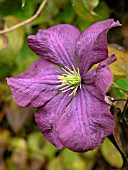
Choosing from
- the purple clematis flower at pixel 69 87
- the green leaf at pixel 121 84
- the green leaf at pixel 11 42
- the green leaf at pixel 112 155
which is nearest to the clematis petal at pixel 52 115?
the purple clematis flower at pixel 69 87

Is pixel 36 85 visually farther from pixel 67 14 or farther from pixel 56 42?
pixel 67 14

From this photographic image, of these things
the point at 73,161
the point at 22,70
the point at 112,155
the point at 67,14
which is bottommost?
the point at 73,161

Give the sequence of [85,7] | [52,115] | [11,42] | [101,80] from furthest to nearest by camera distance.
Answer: [11,42], [85,7], [52,115], [101,80]

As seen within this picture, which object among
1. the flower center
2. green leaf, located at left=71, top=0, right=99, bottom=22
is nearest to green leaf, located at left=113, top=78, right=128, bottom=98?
the flower center

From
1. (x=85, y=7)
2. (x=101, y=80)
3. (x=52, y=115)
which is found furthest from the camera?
(x=85, y=7)

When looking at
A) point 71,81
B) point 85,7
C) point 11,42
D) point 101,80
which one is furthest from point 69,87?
point 11,42

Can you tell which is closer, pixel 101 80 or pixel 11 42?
pixel 101 80
